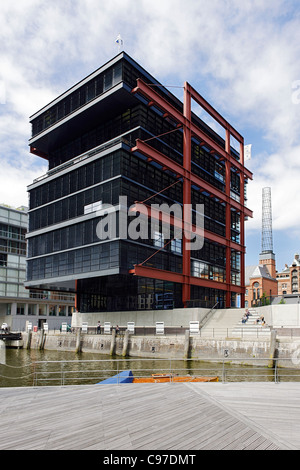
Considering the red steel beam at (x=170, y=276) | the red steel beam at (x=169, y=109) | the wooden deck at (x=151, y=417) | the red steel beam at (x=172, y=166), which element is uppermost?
the red steel beam at (x=169, y=109)

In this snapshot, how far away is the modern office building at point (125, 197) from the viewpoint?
169 ft

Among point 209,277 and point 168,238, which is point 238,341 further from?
point 209,277

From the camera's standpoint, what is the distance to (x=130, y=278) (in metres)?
56.8

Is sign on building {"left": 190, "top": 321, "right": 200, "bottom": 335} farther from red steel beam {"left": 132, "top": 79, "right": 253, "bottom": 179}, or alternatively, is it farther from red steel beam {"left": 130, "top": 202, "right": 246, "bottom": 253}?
red steel beam {"left": 132, "top": 79, "right": 253, "bottom": 179}

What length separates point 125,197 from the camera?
165 feet

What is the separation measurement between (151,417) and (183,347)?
1190 inches

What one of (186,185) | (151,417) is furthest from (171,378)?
(186,185)

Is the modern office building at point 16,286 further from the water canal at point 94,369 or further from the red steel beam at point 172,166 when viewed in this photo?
the red steel beam at point 172,166

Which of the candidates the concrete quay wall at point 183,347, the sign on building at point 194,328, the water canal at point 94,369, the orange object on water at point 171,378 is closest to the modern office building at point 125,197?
the concrete quay wall at point 183,347

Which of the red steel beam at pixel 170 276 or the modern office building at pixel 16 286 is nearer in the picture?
the red steel beam at pixel 170 276

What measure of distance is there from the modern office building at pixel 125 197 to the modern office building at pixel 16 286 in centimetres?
1842

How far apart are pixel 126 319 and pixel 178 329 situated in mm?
14081

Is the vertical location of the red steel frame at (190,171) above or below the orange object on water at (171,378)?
above

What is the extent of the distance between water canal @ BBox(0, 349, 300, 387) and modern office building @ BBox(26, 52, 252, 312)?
39.1ft
